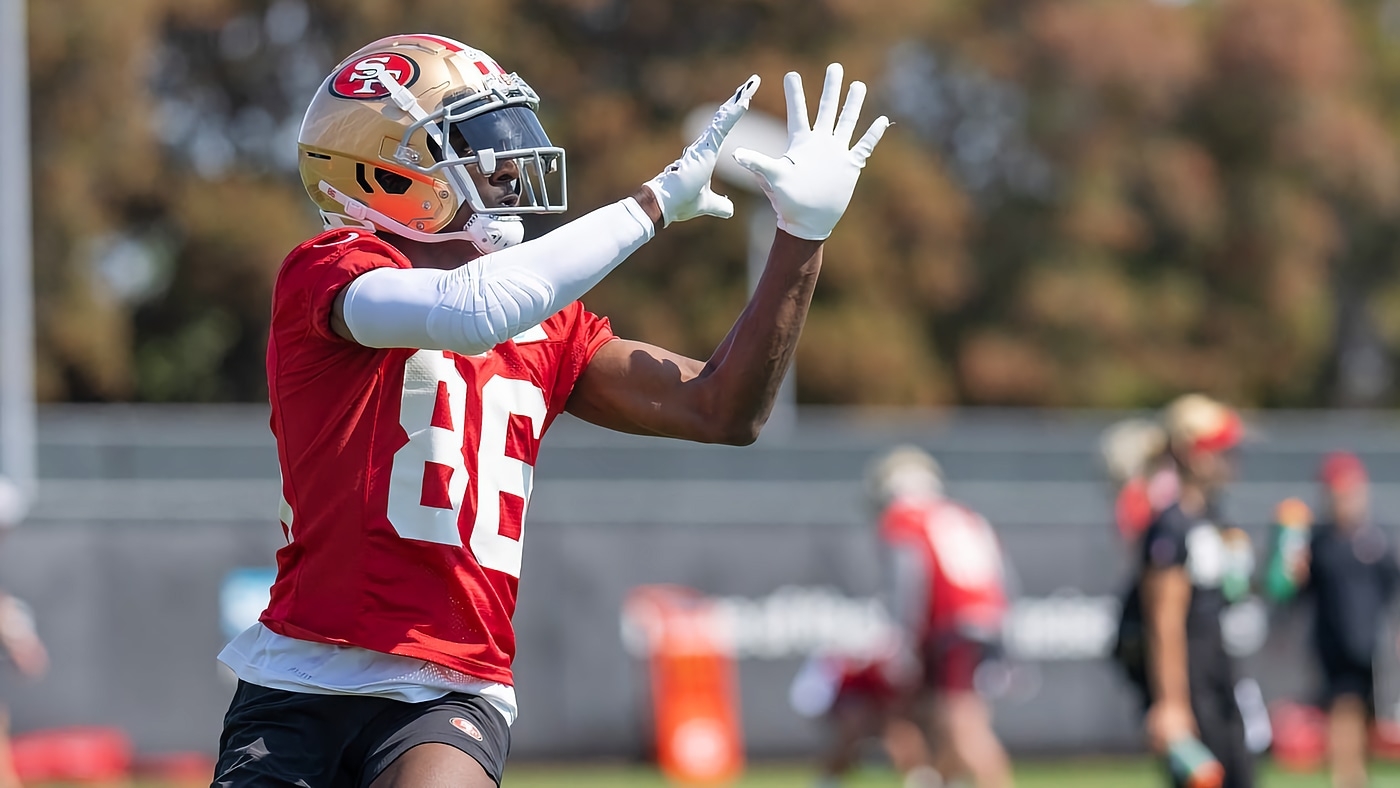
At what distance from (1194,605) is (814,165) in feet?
14.8

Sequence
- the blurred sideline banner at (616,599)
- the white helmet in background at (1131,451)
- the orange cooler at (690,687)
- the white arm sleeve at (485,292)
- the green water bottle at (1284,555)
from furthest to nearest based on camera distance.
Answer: the orange cooler at (690,687)
the blurred sideline banner at (616,599)
the green water bottle at (1284,555)
the white helmet in background at (1131,451)
the white arm sleeve at (485,292)

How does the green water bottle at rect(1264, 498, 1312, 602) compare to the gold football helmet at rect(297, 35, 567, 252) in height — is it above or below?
below

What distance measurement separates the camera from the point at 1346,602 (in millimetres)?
11523

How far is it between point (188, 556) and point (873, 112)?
20156 millimetres

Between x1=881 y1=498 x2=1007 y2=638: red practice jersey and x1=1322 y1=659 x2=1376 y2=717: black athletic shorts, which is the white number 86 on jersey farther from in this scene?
x1=1322 y1=659 x2=1376 y2=717: black athletic shorts

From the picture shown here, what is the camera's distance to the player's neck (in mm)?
3842

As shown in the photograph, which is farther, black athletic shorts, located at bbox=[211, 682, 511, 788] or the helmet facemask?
the helmet facemask

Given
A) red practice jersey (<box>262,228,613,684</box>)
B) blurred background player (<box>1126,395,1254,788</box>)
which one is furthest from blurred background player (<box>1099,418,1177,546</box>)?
red practice jersey (<box>262,228,613,684</box>)

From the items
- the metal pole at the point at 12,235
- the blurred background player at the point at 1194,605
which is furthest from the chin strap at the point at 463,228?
the metal pole at the point at 12,235

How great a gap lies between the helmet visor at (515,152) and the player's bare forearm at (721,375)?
0.40m

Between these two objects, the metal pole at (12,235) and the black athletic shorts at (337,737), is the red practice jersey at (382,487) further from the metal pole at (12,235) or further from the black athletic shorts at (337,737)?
the metal pole at (12,235)

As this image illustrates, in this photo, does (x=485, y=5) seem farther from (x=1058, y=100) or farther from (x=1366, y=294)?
(x=1366, y=294)

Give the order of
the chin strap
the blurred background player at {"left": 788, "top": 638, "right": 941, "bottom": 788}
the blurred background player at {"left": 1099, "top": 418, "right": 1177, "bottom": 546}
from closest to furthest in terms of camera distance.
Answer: the chin strap → the blurred background player at {"left": 1099, "top": 418, "right": 1177, "bottom": 546} → the blurred background player at {"left": 788, "top": 638, "right": 941, "bottom": 788}

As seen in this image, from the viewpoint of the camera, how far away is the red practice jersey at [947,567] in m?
10.3
